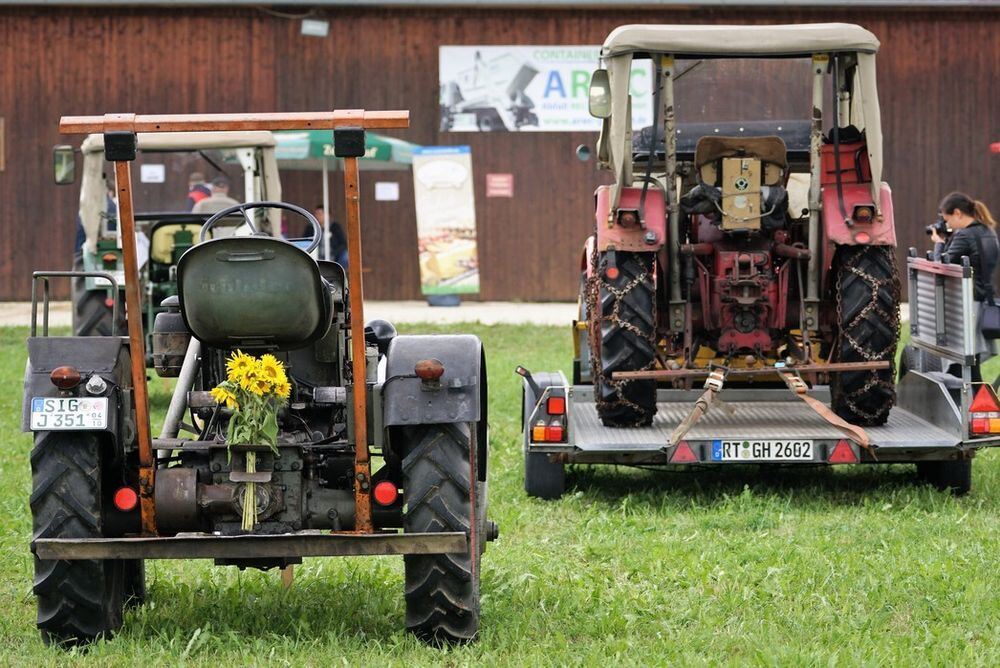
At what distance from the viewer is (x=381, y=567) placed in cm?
639

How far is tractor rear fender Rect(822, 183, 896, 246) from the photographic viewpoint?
846 cm

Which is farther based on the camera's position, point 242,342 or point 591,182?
point 591,182

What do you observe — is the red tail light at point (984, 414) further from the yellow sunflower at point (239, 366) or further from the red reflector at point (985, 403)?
the yellow sunflower at point (239, 366)

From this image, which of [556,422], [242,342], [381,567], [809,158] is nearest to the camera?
[242,342]

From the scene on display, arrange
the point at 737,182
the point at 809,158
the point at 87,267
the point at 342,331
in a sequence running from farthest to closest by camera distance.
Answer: the point at 87,267, the point at 809,158, the point at 737,182, the point at 342,331

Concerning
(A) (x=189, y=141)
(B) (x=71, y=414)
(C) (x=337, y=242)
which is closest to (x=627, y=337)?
(B) (x=71, y=414)

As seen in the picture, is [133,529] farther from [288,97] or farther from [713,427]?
[288,97]

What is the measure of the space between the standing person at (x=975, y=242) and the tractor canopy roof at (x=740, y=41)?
233cm

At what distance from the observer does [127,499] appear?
5.19 metres

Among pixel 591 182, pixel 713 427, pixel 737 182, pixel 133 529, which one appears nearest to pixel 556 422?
pixel 713 427

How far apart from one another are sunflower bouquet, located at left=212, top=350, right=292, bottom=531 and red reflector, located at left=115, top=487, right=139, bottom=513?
1.21ft

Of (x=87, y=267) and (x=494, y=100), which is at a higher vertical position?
(x=494, y=100)

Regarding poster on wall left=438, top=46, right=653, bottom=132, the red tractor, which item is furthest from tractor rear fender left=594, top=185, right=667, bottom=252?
poster on wall left=438, top=46, right=653, bottom=132

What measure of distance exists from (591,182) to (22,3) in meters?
7.54
